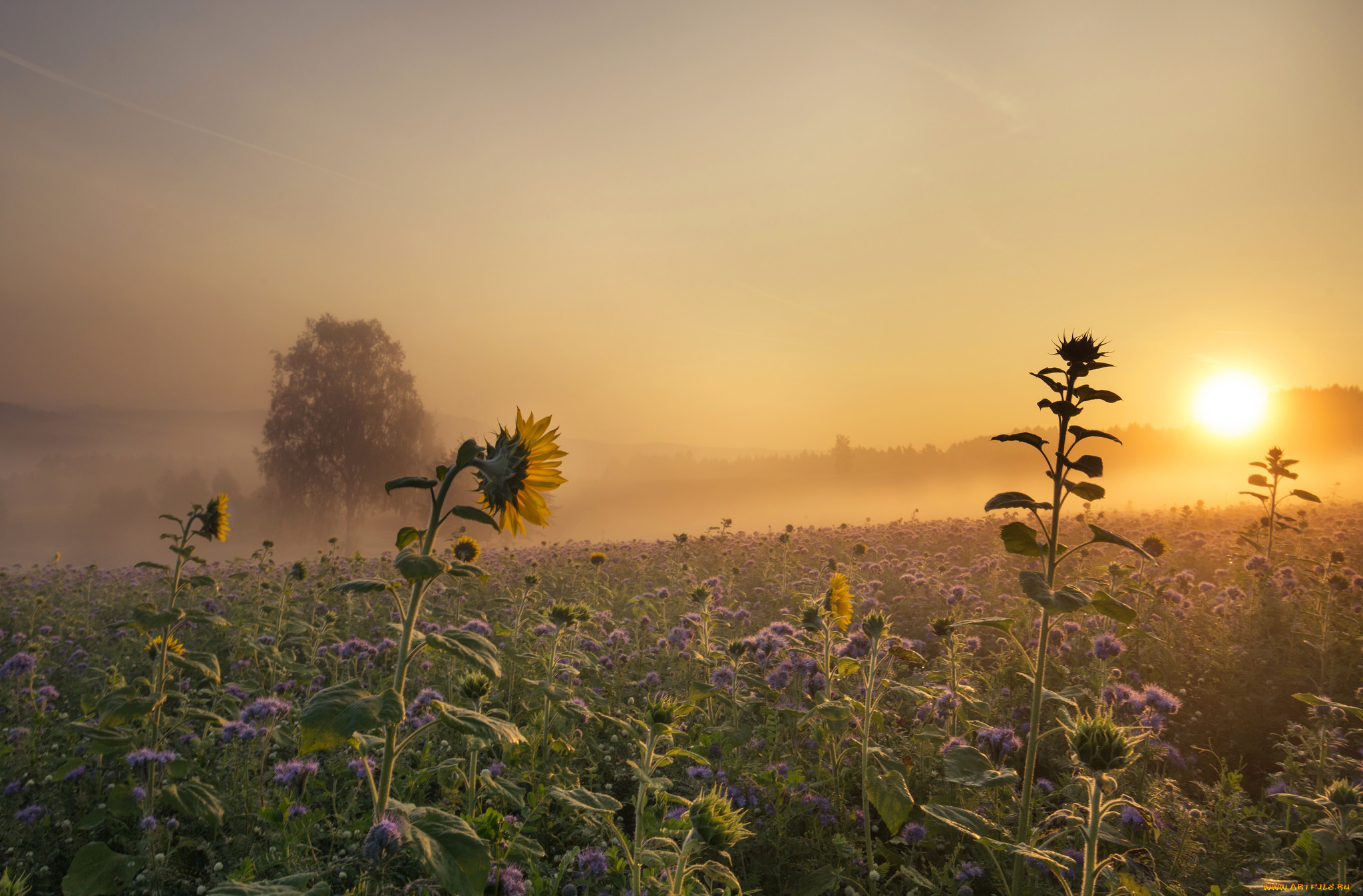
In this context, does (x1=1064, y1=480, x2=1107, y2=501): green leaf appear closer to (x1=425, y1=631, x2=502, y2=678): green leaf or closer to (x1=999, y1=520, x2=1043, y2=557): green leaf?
(x1=999, y1=520, x2=1043, y2=557): green leaf

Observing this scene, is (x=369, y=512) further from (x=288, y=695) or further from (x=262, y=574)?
(x=288, y=695)

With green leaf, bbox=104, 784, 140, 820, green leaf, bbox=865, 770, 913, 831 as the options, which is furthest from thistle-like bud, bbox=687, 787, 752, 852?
green leaf, bbox=104, 784, 140, 820

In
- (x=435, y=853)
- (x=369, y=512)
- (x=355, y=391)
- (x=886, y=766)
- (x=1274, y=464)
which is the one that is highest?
(x=355, y=391)

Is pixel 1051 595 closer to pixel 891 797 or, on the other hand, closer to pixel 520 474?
pixel 891 797

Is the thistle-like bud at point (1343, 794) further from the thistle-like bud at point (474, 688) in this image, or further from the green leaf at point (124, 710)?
the green leaf at point (124, 710)

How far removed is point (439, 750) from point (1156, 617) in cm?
746

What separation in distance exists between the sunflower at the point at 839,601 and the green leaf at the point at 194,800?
3.70 metres

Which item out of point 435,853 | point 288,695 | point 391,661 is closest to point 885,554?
point 391,661

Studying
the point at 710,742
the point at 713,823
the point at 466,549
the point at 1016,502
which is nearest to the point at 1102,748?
the point at 1016,502

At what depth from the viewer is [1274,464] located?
8.09 meters

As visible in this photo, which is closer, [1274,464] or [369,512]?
[1274,464]

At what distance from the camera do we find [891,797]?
2.69 m

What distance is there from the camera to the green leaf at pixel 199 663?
3098mm

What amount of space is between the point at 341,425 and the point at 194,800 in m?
30.3
